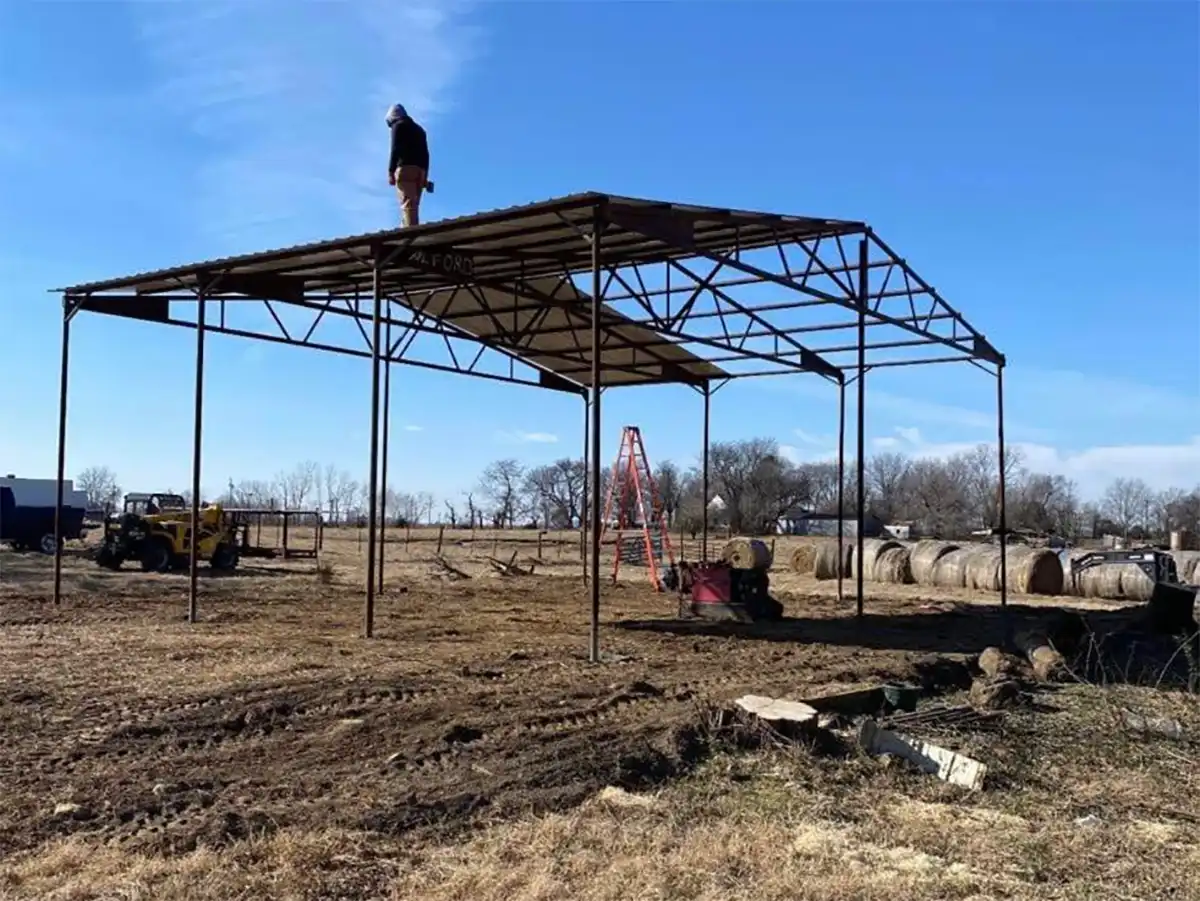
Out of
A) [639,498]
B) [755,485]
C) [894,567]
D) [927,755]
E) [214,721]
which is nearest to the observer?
[927,755]

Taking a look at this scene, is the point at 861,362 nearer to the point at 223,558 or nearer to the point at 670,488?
the point at 223,558

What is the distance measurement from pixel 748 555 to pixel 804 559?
48.4ft

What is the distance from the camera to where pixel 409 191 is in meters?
15.0

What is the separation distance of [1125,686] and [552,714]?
586 centimetres

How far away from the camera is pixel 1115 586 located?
83.8 ft

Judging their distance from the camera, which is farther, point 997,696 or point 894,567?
point 894,567

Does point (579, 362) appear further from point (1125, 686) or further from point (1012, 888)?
point (1012, 888)

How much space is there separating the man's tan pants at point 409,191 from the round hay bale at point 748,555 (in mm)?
6959

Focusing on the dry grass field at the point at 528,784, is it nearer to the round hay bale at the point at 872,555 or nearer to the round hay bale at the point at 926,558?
the round hay bale at the point at 926,558

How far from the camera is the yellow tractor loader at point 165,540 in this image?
86.9ft

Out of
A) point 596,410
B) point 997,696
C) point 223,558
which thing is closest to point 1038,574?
point 997,696

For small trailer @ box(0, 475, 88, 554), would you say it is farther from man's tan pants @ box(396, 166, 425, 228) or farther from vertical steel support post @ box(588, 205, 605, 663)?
vertical steel support post @ box(588, 205, 605, 663)

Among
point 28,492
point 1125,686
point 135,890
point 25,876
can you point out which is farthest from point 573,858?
point 28,492

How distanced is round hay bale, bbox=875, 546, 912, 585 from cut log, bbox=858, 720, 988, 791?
22.3 meters
